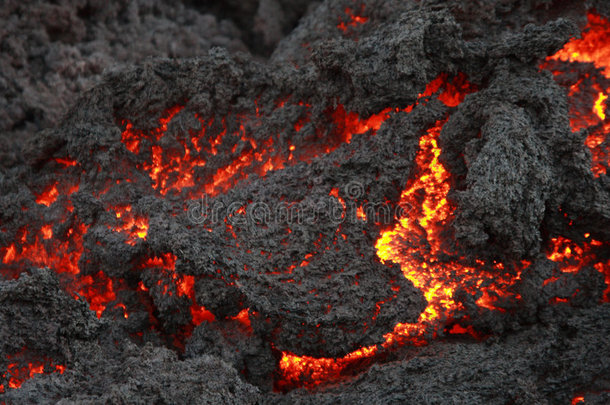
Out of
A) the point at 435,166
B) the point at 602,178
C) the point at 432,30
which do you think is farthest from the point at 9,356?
the point at 602,178

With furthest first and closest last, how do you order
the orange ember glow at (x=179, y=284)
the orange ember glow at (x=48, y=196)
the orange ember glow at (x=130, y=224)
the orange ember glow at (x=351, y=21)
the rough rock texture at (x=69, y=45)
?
1. the orange ember glow at (x=351, y=21)
2. the rough rock texture at (x=69, y=45)
3. the orange ember glow at (x=48, y=196)
4. the orange ember glow at (x=130, y=224)
5. the orange ember glow at (x=179, y=284)

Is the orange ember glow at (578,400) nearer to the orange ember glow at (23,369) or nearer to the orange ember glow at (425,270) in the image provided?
the orange ember glow at (425,270)

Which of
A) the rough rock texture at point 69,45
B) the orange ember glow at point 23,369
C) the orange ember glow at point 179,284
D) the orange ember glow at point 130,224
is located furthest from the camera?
the rough rock texture at point 69,45

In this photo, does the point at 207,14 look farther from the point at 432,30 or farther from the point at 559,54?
the point at 559,54

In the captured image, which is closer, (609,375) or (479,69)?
(609,375)

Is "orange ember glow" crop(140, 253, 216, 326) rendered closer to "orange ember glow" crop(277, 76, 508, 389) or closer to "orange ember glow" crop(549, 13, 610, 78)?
"orange ember glow" crop(277, 76, 508, 389)

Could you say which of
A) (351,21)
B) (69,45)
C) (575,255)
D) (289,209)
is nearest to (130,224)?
(289,209)

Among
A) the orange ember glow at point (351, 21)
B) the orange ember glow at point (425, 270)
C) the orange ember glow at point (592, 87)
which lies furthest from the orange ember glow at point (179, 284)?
the orange ember glow at point (592, 87)

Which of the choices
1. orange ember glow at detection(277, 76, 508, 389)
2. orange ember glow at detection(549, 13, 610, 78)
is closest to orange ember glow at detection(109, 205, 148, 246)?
orange ember glow at detection(277, 76, 508, 389)
